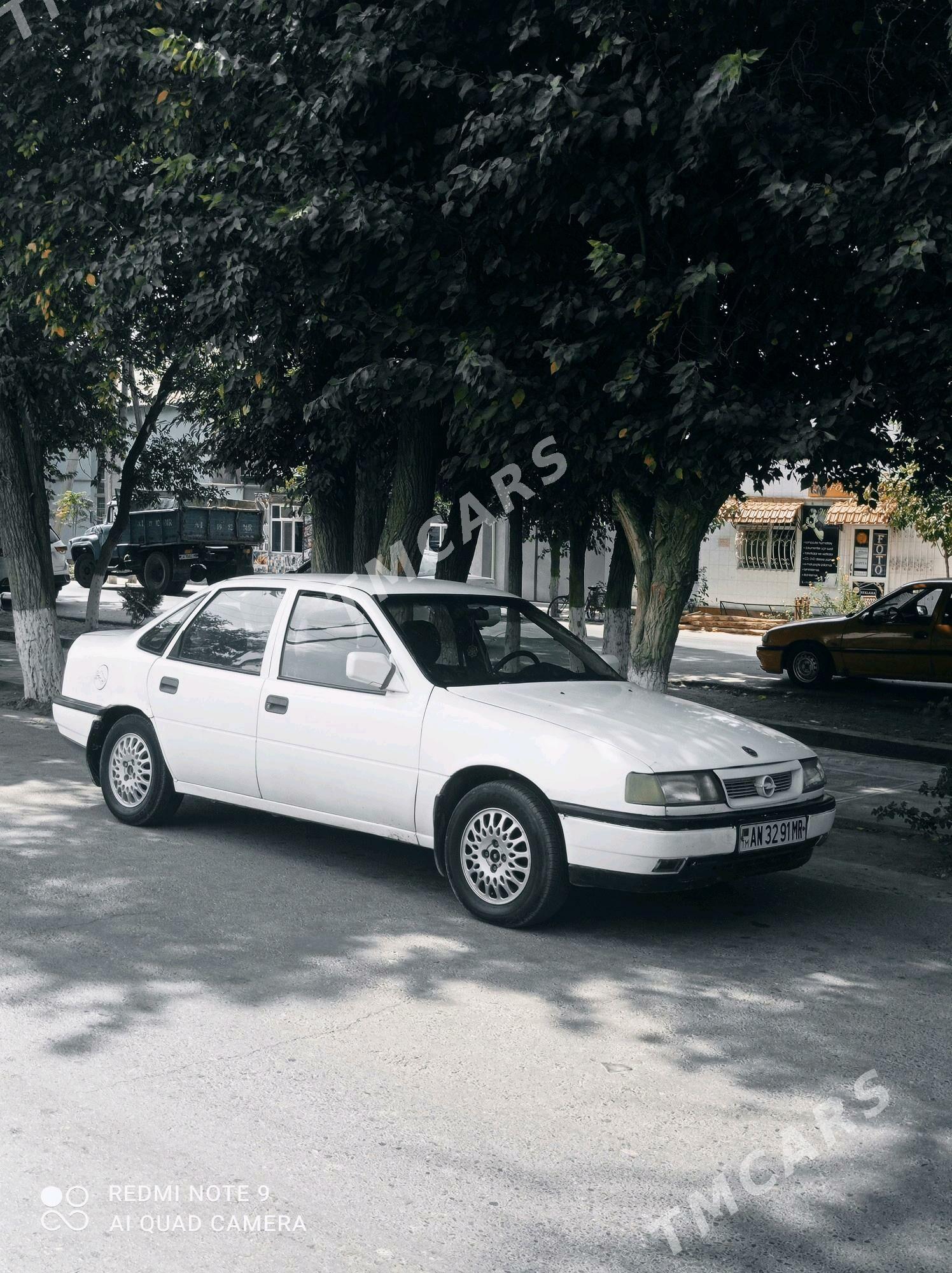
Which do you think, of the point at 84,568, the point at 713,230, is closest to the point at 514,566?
the point at 713,230

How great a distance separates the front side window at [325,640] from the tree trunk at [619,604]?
422 inches

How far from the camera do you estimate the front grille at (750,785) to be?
19.9 feet

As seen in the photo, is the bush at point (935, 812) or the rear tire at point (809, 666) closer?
the bush at point (935, 812)

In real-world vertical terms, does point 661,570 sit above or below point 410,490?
below

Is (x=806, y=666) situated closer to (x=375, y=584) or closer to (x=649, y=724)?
(x=375, y=584)

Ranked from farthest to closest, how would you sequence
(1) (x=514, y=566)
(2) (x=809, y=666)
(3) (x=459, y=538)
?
(1) (x=514, y=566) → (2) (x=809, y=666) → (3) (x=459, y=538)

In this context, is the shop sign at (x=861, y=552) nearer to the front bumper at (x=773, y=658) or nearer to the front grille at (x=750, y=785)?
the front bumper at (x=773, y=658)

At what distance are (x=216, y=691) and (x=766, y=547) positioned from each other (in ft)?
102

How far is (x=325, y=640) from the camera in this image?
7.21m

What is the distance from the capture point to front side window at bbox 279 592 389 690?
7.06m

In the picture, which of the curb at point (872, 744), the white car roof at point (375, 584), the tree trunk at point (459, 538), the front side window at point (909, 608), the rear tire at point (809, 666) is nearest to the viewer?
the white car roof at point (375, 584)

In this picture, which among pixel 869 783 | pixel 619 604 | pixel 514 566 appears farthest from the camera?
pixel 514 566

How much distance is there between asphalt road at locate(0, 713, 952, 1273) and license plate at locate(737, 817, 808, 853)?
1.42 feet

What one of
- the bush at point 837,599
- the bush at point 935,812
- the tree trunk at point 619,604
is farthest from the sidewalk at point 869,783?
the bush at point 837,599
